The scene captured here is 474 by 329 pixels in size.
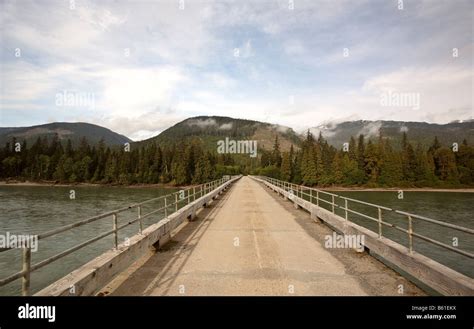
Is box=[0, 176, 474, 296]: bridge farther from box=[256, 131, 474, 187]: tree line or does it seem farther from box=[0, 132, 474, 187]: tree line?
box=[0, 132, 474, 187]: tree line

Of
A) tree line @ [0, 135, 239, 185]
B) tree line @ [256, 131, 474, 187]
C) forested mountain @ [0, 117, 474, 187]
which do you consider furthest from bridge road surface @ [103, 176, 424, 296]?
tree line @ [0, 135, 239, 185]

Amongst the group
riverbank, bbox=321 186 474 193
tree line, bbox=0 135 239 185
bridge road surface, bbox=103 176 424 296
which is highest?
tree line, bbox=0 135 239 185

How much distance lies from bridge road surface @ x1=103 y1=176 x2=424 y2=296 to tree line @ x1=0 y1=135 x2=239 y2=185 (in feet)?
307

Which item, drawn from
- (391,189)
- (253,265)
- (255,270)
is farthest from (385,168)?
(255,270)

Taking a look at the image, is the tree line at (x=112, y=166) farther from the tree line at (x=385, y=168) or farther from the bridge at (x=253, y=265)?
the bridge at (x=253, y=265)

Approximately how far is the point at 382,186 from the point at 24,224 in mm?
91027

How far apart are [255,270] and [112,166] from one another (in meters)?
113

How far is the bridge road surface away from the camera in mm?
5898

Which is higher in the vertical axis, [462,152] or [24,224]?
[462,152]

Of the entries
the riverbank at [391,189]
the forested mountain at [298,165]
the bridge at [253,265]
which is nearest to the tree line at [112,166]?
the forested mountain at [298,165]

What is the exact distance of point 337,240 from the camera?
1038 cm
